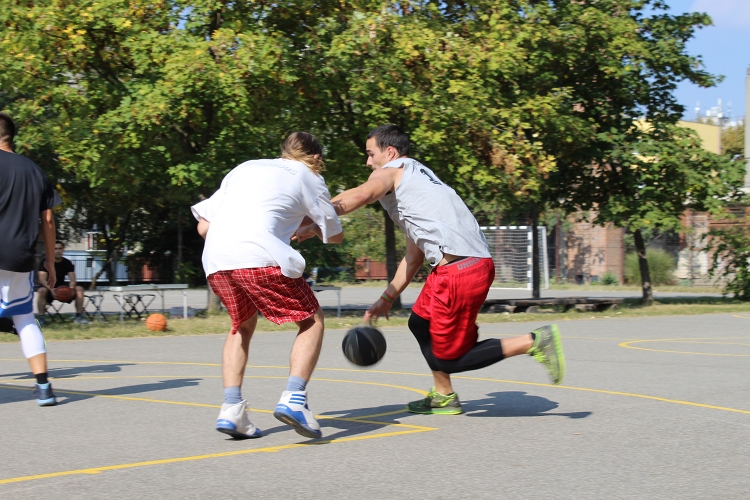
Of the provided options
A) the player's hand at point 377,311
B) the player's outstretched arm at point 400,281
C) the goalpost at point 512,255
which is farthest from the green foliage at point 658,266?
the player's hand at point 377,311

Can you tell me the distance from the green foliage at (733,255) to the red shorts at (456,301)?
24.0 metres

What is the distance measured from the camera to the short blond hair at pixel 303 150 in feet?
19.4

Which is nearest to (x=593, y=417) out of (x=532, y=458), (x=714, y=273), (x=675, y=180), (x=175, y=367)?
(x=532, y=458)

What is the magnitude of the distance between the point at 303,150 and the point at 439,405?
2146mm

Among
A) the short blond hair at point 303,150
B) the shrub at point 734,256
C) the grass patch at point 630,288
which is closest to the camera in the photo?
the short blond hair at point 303,150

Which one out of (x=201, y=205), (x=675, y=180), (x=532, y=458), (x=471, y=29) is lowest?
(x=532, y=458)

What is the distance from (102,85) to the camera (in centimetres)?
1842

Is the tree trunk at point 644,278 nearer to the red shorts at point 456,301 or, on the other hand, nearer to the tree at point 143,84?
the tree at point 143,84

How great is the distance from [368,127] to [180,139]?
3.79m

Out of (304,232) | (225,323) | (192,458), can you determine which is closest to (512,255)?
(225,323)

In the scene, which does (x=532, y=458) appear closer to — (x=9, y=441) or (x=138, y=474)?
(x=138, y=474)

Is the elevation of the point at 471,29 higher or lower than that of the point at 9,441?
higher

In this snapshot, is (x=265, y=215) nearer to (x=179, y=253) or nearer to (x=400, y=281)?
(x=400, y=281)

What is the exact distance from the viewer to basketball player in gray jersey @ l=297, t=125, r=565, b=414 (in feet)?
21.3
